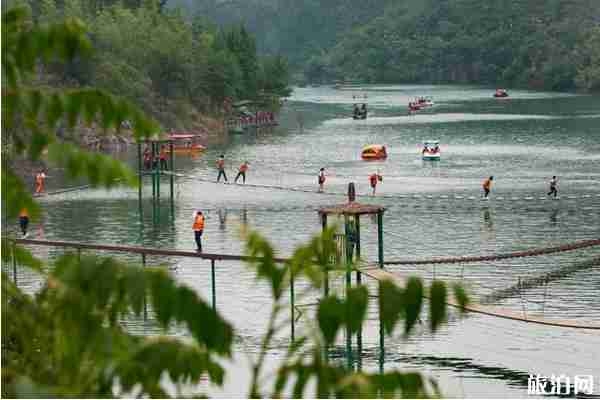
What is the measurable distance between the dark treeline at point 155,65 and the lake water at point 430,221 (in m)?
9.59

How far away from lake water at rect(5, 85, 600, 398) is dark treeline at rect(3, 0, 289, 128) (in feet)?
31.5

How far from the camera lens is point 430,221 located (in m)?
54.0

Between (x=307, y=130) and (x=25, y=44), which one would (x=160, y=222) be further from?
(x=307, y=130)

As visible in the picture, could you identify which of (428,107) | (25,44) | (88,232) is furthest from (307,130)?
(25,44)

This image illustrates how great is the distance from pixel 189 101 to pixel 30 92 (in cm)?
11407

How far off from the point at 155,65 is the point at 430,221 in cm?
6600

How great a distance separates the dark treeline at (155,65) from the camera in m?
102

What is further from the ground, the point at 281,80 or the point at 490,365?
the point at 281,80

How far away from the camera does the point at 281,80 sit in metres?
145

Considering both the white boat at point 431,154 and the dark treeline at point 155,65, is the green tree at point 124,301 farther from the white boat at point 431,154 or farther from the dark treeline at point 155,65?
the dark treeline at point 155,65

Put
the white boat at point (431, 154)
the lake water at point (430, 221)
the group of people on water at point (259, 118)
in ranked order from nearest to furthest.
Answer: the lake water at point (430, 221) < the white boat at point (431, 154) < the group of people on water at point (259, 118)

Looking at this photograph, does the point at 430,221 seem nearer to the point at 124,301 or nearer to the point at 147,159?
the point at 147,159

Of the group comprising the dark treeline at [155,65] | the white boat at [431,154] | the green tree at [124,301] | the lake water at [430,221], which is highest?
the dark treeline at [155,65]

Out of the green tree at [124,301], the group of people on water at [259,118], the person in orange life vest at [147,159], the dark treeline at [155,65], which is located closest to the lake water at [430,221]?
the green tree at [124,301]
